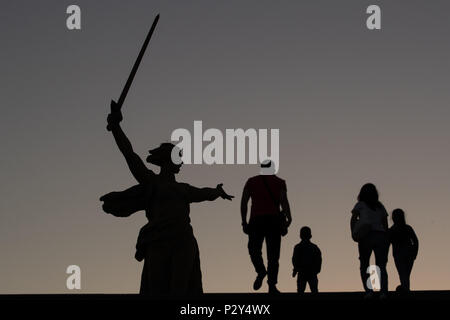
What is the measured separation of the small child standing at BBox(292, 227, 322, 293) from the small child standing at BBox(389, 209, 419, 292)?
1.38 metres

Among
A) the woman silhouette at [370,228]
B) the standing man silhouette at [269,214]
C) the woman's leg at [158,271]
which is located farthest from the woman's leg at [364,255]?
the woman's leg at [158,271]

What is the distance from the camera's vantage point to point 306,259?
823 inches

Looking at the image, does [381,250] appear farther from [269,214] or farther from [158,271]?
[158,271]

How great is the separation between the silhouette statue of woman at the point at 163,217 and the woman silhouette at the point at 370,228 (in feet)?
12.1

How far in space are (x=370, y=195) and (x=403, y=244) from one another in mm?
2724

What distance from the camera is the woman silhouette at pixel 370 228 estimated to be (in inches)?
696

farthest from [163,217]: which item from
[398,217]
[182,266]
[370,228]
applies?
[398,217]

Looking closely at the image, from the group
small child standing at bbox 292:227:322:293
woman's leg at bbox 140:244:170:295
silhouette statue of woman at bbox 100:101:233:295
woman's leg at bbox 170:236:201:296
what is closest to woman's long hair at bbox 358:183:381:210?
small child standing at bbox 292:227:322:293

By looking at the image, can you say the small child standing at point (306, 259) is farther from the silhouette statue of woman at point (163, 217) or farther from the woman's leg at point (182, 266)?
the woman's leg at point (182, 266)
